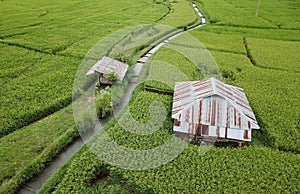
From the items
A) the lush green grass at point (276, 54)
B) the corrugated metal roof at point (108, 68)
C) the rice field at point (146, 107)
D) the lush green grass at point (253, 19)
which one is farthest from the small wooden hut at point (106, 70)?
the lush green grass at point (253, 19)

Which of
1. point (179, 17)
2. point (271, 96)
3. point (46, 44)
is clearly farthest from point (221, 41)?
point (46, 44)

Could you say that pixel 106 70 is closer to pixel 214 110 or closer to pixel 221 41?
pixel 214 110

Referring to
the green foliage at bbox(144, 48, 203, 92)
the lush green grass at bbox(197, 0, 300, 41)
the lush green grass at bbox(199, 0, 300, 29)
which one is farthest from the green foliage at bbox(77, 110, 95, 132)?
the lush green grass at bbox(199, 0, 300, 29)

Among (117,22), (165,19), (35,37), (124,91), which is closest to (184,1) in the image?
(165,19)

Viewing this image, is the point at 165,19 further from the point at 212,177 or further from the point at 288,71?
the point at 212,177

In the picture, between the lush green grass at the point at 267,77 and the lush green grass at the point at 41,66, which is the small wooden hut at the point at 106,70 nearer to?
the lush green grass at the point at 41,66
